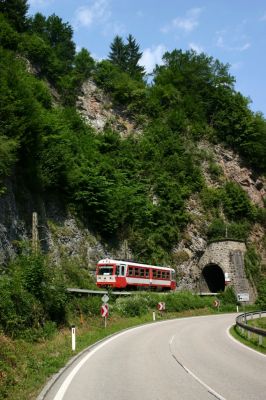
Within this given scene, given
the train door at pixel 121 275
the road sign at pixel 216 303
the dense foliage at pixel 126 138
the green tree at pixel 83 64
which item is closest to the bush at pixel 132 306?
the train door at pixel 121 275

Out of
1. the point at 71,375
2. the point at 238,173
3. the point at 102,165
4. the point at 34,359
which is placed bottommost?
the point at 71,375

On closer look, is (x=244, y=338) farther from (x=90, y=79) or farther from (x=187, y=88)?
(x=187, y=88)

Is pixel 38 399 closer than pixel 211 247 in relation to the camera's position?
Yes

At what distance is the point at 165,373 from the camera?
11.1m

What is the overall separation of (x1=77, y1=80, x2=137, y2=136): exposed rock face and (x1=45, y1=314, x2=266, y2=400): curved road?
44324 mm

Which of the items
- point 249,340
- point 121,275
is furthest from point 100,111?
point 249,340

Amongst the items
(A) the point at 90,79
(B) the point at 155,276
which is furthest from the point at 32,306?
(A) the point at 90,79

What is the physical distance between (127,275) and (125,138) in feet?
88.6

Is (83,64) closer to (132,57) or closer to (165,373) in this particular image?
(132,57)

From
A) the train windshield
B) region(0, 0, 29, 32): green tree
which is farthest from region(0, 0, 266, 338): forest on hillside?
the train windshield

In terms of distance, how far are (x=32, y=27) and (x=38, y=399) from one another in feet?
204

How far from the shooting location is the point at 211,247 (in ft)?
177

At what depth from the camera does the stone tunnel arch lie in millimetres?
55503

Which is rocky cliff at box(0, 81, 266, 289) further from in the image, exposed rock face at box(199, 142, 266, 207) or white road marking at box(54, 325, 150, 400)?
white road marking at box(54, 325, 150, 400)
